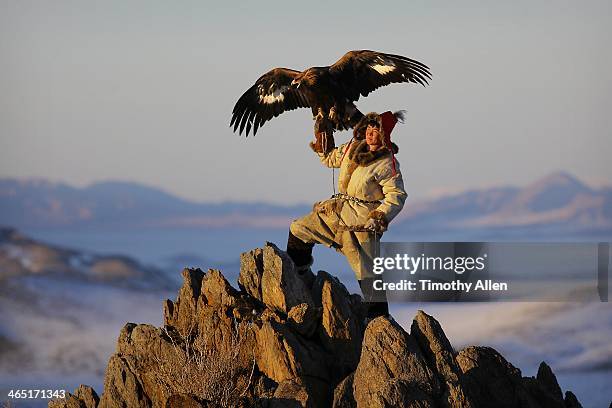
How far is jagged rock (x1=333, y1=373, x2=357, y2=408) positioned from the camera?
1805 cm

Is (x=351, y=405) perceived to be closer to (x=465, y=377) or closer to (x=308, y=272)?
(x=465, y=377)

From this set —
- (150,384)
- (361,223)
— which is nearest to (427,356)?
(361,223)

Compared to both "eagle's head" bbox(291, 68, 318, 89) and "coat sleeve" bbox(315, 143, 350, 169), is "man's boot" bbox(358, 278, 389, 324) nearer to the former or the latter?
"coat sleeve" bbox(315, 143, 350, 169)

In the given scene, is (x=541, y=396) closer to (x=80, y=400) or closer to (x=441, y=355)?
(x=441, y=355)

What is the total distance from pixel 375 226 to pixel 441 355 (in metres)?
1.73

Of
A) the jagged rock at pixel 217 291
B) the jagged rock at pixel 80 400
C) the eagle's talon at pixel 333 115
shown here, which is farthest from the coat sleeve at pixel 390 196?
the jagged rock at pixel 80 400

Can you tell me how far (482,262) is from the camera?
19.6 m

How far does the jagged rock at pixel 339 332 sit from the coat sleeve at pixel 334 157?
140cm

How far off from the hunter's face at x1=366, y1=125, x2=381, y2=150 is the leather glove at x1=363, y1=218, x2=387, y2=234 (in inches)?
34.8

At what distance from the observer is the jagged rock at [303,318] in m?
19.3

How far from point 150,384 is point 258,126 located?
11.8ft

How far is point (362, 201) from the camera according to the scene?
1955cm

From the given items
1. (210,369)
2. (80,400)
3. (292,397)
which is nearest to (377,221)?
(292,397)

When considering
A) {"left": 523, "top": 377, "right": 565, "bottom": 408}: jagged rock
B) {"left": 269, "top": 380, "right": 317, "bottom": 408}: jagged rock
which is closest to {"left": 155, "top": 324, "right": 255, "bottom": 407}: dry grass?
{"left": 269, "top": 380, "right": 317, "bottom": 408}: jagged rock
